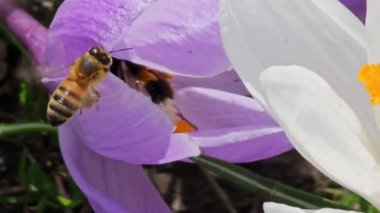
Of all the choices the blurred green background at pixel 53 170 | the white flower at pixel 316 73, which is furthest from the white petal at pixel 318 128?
the blurred green background at pixel 53 170

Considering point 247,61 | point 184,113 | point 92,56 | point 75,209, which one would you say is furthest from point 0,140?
point 247,61

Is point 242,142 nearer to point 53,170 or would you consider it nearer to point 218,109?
point 218,109

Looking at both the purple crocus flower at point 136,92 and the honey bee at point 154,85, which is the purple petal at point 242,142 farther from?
the honey bee at point 154,85

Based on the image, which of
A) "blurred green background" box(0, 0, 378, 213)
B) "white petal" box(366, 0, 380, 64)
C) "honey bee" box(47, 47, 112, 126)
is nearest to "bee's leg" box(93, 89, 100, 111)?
"honey bee" box(47, 47, 112, 126)

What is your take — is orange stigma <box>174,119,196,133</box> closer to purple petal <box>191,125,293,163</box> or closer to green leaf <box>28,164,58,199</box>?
purple petal <box>191,125,293,163</box>

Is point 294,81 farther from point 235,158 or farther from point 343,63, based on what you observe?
point 235,158

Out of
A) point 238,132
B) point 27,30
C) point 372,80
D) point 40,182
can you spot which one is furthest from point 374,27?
point 40,182
